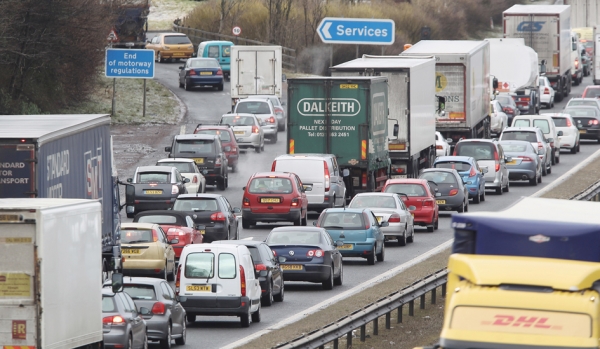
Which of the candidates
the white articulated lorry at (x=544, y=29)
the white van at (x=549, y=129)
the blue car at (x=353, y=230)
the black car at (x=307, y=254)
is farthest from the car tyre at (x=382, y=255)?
the white articulated lorry at (x=544, y=29)

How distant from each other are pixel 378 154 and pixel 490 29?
69.9 meters

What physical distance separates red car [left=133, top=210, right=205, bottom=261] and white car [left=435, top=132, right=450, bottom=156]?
19.3m

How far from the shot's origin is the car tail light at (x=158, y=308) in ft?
65.8

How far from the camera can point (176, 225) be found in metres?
28.7

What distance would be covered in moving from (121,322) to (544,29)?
52.6 m

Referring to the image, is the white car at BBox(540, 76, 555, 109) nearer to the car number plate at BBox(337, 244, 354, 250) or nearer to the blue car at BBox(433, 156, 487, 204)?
the blue car at BBox(433, 156, 487, 204)

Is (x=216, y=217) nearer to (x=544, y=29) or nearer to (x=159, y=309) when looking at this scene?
(x=159, y=309)

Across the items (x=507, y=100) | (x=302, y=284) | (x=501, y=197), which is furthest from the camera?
(x=507, y=100)

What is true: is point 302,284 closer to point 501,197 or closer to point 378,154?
point 378,154

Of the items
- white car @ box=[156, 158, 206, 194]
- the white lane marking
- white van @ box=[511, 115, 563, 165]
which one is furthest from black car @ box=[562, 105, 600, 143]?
the white lane marking

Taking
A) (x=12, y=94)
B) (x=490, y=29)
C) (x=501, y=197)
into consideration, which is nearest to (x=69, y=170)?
(x=501, y=197)

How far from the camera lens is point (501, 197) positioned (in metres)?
41.8

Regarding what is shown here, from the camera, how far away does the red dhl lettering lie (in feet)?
33.5

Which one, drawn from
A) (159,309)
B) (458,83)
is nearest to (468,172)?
(458,83)
